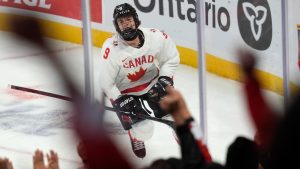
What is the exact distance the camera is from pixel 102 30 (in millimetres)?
3150

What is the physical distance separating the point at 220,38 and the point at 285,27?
0.43 m

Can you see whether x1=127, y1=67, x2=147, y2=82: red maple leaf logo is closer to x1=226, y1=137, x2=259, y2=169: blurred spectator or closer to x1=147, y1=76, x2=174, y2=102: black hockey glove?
x1=147, y1=76, x2=174, y2=102: black hockey glove

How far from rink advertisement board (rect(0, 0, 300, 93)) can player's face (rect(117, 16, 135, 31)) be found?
0.04m

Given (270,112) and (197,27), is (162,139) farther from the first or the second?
(270,112)

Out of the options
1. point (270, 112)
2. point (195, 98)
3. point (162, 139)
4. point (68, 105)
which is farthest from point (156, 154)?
point (68, 105)

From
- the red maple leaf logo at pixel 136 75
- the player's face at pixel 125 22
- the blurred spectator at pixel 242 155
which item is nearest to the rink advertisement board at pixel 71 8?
the player's face at pixel 125 22

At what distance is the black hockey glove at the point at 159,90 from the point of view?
10.9 feet

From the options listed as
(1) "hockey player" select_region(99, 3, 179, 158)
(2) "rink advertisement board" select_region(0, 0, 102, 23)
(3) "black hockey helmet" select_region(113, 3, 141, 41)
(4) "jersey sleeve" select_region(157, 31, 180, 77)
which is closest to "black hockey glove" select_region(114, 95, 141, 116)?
(1) "hockey player" select_region(99, 3, 179, 158)

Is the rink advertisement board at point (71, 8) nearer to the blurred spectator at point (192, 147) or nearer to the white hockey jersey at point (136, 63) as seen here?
the white hockey jersey at point (136, 63)

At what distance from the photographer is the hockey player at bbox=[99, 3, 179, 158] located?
3.20m

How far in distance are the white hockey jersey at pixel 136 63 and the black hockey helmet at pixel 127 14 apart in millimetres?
32

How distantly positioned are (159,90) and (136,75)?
0.14 meters

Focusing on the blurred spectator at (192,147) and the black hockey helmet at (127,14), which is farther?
the black hockey helmet at (127,14)

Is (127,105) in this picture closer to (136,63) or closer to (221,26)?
(136,63)
